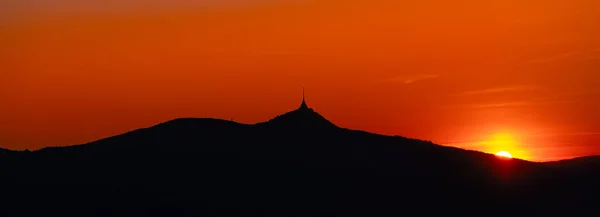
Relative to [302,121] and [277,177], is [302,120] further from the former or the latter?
[277,177]

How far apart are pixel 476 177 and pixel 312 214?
15.2m

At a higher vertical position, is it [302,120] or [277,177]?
[302,120]

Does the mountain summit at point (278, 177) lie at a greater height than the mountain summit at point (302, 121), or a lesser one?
lesser

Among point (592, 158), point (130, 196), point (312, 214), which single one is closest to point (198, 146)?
point (130, 196)

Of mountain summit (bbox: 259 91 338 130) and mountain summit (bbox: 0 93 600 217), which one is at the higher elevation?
mountain summit (bbox: 259 91 338 130)

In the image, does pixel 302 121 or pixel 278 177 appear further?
pixel 302 121

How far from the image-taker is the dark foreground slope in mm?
72875

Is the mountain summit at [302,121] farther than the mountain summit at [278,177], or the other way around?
the mountain summit at [302,121]

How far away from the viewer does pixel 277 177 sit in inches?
3031

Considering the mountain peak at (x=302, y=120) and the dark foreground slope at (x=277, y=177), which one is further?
the mountain peak at (x=302, y=120)

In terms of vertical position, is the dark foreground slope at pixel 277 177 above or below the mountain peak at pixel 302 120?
below

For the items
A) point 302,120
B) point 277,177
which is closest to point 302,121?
point 302,120

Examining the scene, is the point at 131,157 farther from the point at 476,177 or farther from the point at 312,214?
the point at 476,177

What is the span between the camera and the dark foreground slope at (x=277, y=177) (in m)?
72.9
